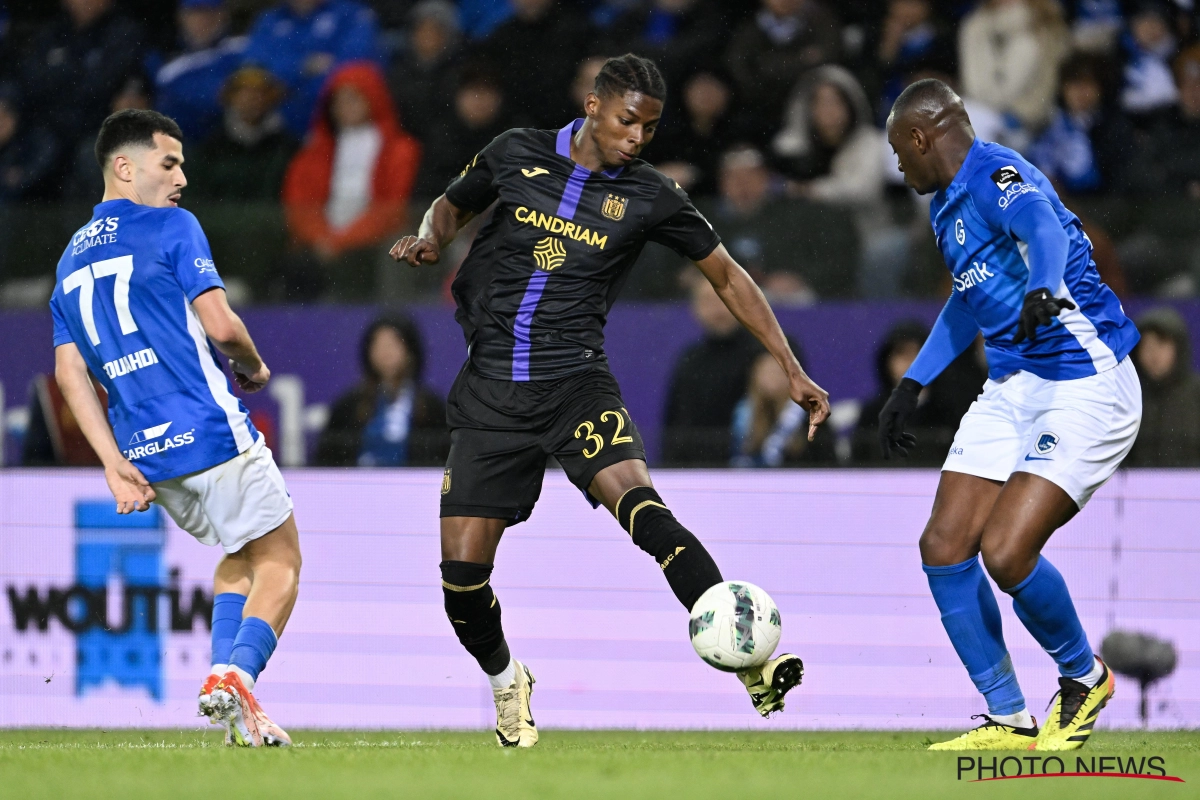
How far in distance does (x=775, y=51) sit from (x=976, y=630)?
5.38m

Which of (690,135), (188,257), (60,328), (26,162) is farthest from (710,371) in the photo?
(26,162)

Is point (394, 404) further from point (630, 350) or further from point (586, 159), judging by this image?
point (586, 159)

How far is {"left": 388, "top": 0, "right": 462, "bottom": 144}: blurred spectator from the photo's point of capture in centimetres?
945

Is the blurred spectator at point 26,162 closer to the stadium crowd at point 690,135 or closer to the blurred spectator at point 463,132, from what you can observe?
the stadium crowd at point 690,135

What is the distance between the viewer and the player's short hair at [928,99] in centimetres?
488

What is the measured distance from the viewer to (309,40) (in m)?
10.3

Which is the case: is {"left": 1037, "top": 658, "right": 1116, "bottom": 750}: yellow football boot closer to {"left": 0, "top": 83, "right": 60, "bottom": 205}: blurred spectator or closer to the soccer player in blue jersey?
the soccer player in blue jersey

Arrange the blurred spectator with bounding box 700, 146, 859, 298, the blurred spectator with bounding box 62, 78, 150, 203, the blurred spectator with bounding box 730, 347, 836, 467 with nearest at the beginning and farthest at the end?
the blurred spectator with bounding box 730, 347, 836, 467 → the blurred spectator with bounding box 700, 146, 859, 298 → the blurred spectator with bounding box 62, 78, 150, 203

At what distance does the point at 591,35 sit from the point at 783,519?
13.6 ft

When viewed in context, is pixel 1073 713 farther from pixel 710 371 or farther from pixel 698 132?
pixel 698 132

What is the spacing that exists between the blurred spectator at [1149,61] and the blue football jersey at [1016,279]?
4477 mm

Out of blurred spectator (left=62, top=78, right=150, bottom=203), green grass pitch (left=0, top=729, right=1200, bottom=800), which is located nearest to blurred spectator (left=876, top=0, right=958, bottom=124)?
blurred spectator (left=62, top=78, right=150, bottom=203)

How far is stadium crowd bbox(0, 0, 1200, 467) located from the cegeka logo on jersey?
2496 mm

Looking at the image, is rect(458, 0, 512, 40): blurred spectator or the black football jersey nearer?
the black football jersey
